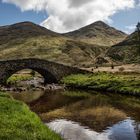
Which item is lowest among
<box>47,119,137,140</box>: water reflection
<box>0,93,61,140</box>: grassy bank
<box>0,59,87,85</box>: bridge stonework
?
<box>47,119,137,140</box>: water reflection

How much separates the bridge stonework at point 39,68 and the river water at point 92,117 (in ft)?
101

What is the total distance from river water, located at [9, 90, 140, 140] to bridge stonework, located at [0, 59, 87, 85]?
30775mm

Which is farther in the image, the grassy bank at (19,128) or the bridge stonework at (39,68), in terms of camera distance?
the bridge stonework at (39,68)

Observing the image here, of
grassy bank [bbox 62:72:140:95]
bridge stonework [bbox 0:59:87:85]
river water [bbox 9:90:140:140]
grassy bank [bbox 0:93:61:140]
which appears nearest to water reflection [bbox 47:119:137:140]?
river water [bbox 9:90:140:140]

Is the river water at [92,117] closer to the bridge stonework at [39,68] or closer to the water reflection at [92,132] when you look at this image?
the water reflection at [92,132]

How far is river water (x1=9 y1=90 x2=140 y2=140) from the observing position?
3256 centimetres

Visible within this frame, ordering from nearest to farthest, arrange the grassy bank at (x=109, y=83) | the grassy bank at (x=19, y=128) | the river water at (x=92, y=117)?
the grassy bank at (x=19, y=128) → the river water at (x=92, y=117) → the grassy bank at (x=109, y=83)

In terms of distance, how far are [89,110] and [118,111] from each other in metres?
3.90

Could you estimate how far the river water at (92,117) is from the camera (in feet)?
107

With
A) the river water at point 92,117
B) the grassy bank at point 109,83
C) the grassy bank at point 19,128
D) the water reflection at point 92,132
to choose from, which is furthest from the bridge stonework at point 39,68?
the grassy bank at point 19,128

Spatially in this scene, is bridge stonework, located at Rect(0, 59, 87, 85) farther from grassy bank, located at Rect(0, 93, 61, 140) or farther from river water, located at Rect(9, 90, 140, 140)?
grassy bank, located at Rect(0, 93, 61, 140)

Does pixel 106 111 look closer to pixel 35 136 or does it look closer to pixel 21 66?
pixel 35 136

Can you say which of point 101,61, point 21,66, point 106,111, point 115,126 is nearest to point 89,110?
point 106,111

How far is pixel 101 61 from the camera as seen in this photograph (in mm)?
169375
